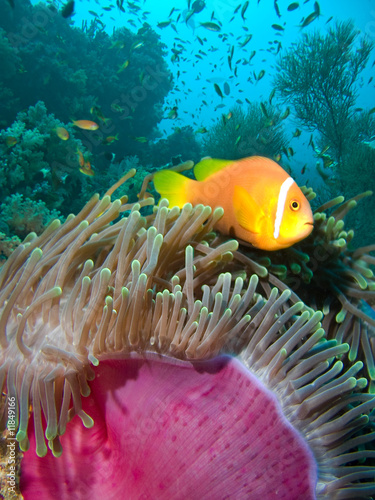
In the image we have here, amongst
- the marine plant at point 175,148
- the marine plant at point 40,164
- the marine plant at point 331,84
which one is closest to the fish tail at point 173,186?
the marine plant at point 40,164

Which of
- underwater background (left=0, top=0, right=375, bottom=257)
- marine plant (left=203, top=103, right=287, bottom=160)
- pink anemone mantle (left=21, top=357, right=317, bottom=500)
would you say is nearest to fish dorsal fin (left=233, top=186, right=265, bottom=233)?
pink anemone mantle (left=21, top=357, right=317, bottom=500)

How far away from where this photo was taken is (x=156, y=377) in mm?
1000

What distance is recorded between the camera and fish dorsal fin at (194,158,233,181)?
1639mm

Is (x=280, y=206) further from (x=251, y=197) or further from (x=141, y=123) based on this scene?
(x=141, y=123)

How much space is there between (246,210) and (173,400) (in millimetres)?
801

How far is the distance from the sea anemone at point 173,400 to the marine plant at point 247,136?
302 inches

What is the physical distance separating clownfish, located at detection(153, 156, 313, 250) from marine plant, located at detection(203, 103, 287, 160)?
6.90 meters

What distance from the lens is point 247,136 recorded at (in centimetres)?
882

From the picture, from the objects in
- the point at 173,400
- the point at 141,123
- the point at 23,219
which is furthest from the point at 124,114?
the point at 173,400

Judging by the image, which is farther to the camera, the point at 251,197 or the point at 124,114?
the point at 124,114

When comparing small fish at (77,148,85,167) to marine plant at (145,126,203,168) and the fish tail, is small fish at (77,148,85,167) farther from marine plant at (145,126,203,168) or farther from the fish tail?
marine plant at (145,126,203,168)

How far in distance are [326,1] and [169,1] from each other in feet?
95.6

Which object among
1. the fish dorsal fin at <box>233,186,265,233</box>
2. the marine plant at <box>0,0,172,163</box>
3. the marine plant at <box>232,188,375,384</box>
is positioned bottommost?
the marine plant at <box>232,188,375,384</box>

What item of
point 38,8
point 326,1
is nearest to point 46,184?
point 38,8
